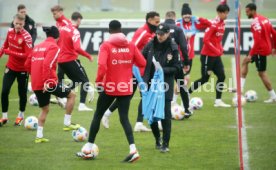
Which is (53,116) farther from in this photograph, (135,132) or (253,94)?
(253,94)

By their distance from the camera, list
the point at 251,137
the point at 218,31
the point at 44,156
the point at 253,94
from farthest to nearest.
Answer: the point at 253,94 → the point at 218,31 → the point at 251,137 → the point at 44,156

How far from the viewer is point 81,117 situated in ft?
60.8

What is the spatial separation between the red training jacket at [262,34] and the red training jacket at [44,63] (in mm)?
7913

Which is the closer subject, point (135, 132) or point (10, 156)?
point (10, 156)

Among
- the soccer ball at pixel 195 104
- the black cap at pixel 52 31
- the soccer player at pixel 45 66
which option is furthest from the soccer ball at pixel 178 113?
the black cap at pixel 52 31

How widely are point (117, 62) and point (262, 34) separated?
28.7ft

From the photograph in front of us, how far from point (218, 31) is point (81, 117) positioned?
14.5 ft

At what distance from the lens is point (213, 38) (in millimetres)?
19906

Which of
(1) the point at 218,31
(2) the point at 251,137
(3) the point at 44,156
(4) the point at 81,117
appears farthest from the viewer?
(1) the point at 218,31

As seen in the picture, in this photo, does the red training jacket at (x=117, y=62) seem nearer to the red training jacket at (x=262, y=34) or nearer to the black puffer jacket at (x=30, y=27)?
the black puffer jacket at (x=30, y=27)

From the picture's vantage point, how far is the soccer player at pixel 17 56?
655 inches

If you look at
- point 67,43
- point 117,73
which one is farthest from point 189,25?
point 117,73

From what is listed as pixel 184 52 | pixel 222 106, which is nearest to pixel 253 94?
pixel 222 106

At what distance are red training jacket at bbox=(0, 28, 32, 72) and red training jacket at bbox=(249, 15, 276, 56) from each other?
705 cm
